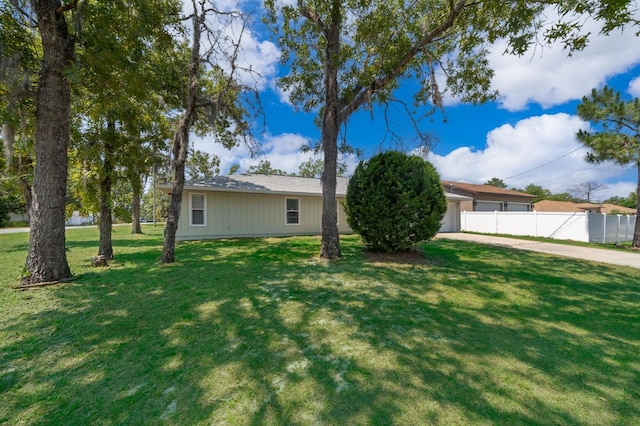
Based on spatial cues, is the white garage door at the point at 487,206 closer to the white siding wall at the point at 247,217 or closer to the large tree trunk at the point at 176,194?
the white siding wall at the point at 247,217

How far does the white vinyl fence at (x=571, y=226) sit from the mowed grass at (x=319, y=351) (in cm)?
1031

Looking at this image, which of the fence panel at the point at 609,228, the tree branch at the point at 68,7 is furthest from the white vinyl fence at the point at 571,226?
the tree branch at the point at 68,7

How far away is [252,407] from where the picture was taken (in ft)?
6.47

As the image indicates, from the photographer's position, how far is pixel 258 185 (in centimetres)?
1291

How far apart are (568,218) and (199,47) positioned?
17.2 m

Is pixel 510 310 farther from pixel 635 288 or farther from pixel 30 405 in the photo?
pixel 30 405

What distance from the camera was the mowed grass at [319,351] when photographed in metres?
1.96

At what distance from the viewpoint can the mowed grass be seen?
77.3 inches

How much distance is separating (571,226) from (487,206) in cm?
929

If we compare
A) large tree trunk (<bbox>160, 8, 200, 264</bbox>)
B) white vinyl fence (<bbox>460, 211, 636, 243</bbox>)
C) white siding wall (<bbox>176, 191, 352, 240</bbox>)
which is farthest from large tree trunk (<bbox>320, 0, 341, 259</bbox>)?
white vinyl fence (<bbox>460, 211, 636, 243</bbox>)

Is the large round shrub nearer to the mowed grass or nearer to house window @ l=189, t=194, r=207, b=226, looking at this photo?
the mowed grass

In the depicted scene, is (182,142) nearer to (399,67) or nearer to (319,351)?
(399,67)

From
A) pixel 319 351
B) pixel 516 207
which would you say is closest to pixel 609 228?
pixel 516 207

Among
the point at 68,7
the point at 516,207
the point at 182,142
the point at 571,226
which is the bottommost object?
the point at 571,226
